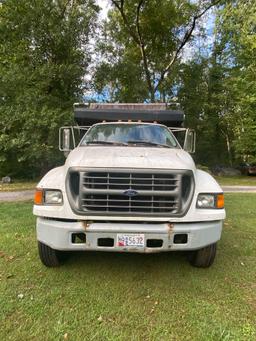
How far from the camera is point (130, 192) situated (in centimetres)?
369

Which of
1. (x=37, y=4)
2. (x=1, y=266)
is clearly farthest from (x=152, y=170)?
(x=37, y=4)

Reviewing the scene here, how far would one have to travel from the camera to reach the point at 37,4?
1623cm

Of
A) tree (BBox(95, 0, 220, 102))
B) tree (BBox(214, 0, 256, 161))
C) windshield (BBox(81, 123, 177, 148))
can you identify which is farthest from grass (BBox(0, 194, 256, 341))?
tree (BBox(214, 0, 256, 161))

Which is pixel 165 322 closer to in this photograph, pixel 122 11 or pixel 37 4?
pixel 37 4

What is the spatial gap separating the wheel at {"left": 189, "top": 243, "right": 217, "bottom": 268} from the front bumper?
1.51 feet

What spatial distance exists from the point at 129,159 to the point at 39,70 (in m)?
14.0

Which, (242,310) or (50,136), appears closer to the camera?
(242,310)

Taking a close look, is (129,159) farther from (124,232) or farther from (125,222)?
(124,232)

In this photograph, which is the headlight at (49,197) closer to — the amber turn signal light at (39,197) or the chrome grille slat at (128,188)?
the amber turn signal light at (39,197)

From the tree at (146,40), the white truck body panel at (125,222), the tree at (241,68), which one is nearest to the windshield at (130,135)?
the white truck body panel at (125,222)

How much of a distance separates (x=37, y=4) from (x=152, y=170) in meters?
15.7

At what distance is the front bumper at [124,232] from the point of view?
11.9 ft

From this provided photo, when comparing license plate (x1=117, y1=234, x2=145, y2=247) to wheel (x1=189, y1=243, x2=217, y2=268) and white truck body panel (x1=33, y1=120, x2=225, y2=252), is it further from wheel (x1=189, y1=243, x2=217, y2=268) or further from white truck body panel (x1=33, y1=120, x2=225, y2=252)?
wheel (x1=189, y1=243, x2=217, y2=268)

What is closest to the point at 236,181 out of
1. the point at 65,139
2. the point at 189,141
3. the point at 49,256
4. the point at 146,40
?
the point at 146,40
